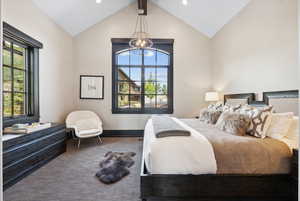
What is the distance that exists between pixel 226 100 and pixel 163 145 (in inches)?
118

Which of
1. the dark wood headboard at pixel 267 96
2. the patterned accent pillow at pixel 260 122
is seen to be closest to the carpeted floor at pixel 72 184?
the patterned accent pillow at pixel 260 122

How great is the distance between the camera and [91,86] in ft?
16.4

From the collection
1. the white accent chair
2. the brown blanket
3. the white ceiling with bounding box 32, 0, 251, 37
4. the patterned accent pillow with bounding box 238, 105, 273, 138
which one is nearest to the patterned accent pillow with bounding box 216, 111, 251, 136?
the patterned accent pillow with bounding box 238, 105, 273, 138

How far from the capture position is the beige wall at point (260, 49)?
2447 mm

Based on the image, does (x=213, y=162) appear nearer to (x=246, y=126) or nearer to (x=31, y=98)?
(x=246, y=126)

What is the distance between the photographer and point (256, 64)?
319 cm

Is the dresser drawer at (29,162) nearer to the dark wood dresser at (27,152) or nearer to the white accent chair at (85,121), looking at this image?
the dark wood dresser at (27,152)

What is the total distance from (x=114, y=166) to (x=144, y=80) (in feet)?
9.54

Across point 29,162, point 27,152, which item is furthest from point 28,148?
point 29,162

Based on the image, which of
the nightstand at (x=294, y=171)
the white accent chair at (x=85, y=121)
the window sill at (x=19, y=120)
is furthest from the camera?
the white accent chair at (x=85, y=121)

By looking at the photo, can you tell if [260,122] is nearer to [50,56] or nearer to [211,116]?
[211,116]

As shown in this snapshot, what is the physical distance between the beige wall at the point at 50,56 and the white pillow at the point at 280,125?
13.0 feet

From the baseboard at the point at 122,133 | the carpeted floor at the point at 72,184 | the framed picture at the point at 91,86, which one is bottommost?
the carpeted floor at the point at 72,184

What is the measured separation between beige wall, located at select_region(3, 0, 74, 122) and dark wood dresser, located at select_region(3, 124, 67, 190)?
32.5 inches
